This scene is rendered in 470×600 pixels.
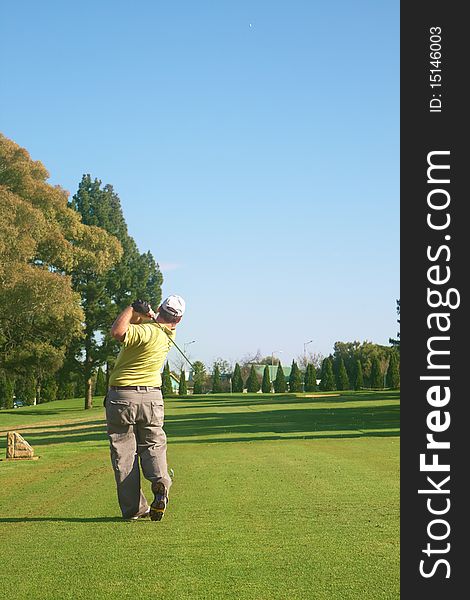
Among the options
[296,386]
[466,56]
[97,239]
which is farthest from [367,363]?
[466,56]

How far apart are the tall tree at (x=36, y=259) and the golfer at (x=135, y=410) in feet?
103

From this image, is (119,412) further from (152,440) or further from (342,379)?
(342,379)

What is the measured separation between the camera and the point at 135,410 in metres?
8.41

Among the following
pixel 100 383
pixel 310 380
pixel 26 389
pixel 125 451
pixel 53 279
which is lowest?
pixel 125 451

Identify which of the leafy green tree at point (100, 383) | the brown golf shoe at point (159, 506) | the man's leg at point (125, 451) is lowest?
the brown golf shoe at point (159, 506)

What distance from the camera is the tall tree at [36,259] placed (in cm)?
3956

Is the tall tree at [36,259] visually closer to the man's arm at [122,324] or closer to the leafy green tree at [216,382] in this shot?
the man's arm at [122,324]

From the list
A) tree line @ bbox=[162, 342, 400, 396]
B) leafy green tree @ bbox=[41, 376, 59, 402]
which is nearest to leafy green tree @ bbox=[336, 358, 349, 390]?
tree line @ bbox=[162, 342, 400, 396]

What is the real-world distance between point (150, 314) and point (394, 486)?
137 inches

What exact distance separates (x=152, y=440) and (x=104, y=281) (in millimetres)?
53898

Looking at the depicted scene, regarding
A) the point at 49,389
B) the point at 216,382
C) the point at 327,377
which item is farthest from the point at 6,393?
the point at 327,377

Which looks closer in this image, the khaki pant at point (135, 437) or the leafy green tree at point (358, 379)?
the khaki pant at point (135, 437)

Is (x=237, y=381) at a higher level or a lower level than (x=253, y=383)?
higher

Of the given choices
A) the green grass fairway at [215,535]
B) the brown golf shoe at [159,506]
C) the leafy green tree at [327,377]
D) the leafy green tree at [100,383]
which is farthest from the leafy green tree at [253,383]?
the brown golf shoe at [159,506]
